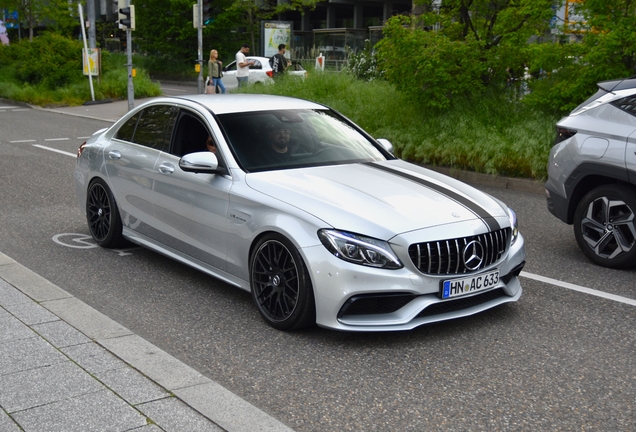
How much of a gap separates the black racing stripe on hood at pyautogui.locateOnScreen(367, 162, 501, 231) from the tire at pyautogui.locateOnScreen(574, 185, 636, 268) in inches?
83.0

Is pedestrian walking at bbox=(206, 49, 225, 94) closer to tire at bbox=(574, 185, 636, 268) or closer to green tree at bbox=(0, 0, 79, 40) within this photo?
tire at bbox=(574, 185, 636, 268)

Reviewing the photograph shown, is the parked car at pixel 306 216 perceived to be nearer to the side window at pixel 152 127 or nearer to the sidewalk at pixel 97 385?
the side window at pixel 152 127

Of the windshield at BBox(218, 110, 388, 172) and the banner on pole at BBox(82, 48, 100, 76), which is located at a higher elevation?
the windshield at BBox(218, 110, 388, 172)

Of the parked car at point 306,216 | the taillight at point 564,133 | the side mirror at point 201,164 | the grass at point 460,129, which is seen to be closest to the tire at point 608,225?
the taillight at point 564,133

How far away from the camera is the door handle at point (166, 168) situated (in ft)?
22.4

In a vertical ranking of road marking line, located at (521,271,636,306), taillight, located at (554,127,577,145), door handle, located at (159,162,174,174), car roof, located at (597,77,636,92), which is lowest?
road marking line, located at (521,271,636,306)

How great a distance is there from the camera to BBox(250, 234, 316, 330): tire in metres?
5.36

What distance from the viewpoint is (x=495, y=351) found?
528 cm

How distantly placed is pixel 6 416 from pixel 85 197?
4497 mm

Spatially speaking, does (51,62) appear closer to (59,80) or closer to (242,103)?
(59,80)

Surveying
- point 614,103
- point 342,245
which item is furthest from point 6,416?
point 614,103

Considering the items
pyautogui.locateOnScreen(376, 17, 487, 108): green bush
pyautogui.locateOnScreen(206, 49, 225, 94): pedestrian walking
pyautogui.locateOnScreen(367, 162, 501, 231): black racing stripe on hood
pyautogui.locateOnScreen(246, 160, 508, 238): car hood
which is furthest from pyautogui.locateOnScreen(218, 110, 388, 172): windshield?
pyautogui.locateOnScreen(206, 49, 225, 94): pedestrian walking

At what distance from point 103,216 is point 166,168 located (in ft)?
4.66

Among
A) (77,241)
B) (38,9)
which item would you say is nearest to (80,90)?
(38,9)
